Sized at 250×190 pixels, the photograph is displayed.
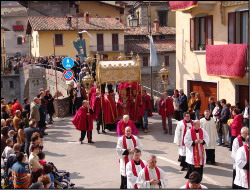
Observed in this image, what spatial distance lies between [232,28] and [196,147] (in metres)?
7.62

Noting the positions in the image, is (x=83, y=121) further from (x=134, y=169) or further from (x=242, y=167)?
(x=242, y=167)

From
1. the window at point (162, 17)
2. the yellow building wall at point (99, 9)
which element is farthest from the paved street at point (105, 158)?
the yellow building wall at point (99, 9)

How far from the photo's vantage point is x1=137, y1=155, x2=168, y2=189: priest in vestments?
790 centimetres

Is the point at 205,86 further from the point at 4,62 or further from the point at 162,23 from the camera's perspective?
the point at 4,62

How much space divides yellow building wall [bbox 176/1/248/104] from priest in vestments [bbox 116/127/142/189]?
7326 mm

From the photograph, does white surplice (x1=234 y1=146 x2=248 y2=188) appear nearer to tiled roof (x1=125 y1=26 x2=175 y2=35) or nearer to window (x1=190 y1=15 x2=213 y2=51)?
window (x1=190 y1=15 x2=213 y2=51)

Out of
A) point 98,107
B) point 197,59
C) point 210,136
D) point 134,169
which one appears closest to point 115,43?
point 197,59

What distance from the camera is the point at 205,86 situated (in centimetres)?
1845

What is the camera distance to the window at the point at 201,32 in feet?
58.4

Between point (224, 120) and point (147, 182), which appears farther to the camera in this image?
point (224, 120)

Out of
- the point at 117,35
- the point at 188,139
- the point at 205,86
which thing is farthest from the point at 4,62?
the point at 188,139

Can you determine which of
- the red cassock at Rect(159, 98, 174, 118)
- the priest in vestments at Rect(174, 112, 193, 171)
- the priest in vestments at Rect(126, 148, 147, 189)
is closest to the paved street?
the priest in vestments at Rect(174, 112, 193, 171)

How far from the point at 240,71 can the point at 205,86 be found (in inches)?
124

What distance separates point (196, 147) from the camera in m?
10.3
